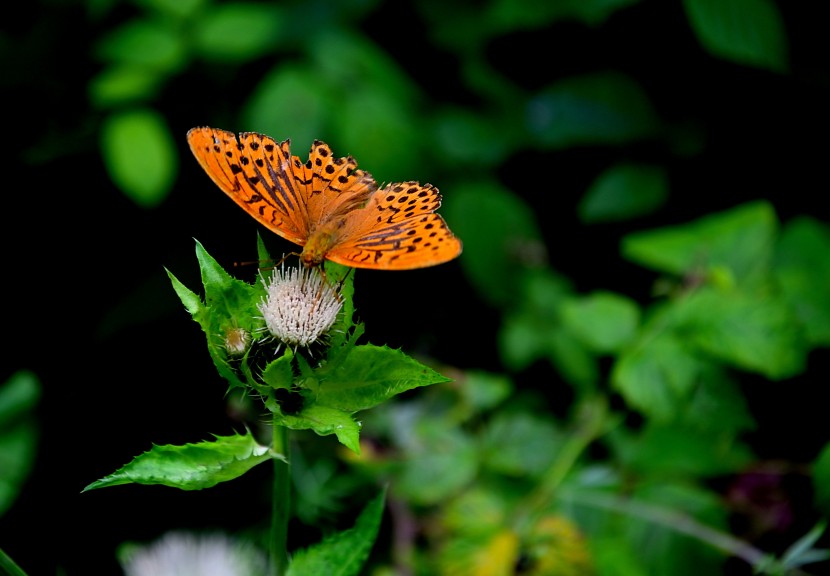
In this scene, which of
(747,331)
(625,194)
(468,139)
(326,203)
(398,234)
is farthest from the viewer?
(468,139)

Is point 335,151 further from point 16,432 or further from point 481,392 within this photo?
point 16,432

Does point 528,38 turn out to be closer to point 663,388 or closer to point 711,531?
point 663,388

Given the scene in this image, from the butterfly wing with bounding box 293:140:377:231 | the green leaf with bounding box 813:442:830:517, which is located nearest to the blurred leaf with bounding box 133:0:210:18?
the butterfly wing with bounding box 293:140:377:231

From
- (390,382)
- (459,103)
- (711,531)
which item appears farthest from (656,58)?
(390,382)

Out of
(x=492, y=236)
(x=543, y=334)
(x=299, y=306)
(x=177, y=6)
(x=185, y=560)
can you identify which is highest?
(x=177, y=6)

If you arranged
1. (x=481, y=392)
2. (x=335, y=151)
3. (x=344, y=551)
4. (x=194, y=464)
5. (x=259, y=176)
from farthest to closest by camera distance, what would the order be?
(x=335, y=151)
(x=481, y=392)
(x=259, y=176)
(x=344, y=551)
(x=194, y=464)

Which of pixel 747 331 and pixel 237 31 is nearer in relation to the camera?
pixel 747 331

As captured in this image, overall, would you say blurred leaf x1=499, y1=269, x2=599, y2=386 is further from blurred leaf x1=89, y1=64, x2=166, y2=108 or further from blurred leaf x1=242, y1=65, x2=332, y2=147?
blurred leaf x1=89, y1=64, x2=166, y2=108

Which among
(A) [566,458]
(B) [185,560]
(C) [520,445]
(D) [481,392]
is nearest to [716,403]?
(A) [566,458]
